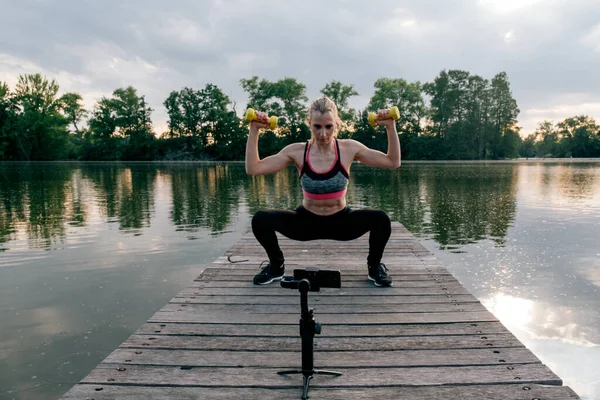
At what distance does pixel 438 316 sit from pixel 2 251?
10191 millimetres

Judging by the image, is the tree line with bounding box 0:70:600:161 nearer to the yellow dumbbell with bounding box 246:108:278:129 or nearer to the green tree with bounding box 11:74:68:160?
the green tree with bounding box 11:74:68:160

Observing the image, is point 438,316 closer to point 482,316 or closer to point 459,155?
point 482,316

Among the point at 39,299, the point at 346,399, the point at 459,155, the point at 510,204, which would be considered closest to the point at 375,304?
the point at 346,399

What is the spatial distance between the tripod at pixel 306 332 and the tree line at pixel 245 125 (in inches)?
Result: 2962

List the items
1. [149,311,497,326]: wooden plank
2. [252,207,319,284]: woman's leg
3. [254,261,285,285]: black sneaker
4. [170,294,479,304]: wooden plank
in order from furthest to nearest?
[254,261,285,285]: black sneaker < [252,207,319,284]: woman's leg < [170,294,479,304]: wooden plank < [149,311,497,326]: wooden plank

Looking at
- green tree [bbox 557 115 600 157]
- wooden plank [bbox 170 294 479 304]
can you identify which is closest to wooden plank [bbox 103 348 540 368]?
wooden plank [bbox 170 294 479 304]

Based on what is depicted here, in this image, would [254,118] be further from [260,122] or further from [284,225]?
[284,225]

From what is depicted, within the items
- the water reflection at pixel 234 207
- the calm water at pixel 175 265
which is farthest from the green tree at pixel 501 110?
the calm water at pixel 175 265

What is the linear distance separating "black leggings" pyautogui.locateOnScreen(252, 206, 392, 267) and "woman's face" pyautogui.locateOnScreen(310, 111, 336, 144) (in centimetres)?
86

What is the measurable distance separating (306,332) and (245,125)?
81.5 meters

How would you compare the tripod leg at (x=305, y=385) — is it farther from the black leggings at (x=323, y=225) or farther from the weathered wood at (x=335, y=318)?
the black leggings at (x=323, y=225)

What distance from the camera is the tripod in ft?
8.00

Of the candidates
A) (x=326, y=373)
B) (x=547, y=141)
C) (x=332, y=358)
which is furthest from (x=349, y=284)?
(x=547, y=141)

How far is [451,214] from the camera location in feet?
51.8
